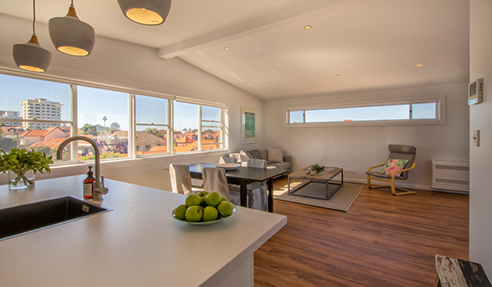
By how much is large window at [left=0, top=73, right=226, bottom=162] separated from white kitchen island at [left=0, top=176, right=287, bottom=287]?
101 inches

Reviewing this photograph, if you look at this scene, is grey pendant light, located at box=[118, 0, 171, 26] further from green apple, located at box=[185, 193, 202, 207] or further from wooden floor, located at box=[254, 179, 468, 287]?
wooden floor, located at box=[254, 179, 468, 287]

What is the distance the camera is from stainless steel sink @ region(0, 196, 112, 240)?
1.31 m

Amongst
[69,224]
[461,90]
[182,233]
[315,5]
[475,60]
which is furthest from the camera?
[461,90]

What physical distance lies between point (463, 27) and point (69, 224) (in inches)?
173

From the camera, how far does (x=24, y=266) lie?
74 centimetres

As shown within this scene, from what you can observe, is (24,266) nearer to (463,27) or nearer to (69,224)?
(69,224)

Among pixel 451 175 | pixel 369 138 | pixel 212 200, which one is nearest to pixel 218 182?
pixel 212 200

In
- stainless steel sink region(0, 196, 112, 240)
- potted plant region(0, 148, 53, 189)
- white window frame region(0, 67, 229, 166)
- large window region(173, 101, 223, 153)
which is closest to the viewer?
stainless steel sink region(0, 196, 112, 240)

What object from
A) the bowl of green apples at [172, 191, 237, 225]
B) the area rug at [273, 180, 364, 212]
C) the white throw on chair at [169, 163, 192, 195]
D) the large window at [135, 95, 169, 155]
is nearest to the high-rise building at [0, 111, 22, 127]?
the large window at [135, 95, 169, 155]

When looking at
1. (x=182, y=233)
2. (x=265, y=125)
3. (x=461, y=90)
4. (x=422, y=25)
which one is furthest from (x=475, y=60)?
(x=265, y=125)

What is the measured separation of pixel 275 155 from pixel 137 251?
6048mm

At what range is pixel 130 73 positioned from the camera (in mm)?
3801

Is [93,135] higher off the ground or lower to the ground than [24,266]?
higher

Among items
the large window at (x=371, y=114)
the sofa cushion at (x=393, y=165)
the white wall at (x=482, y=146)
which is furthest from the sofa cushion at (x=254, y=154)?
the white wall at (x=482, y=146)
